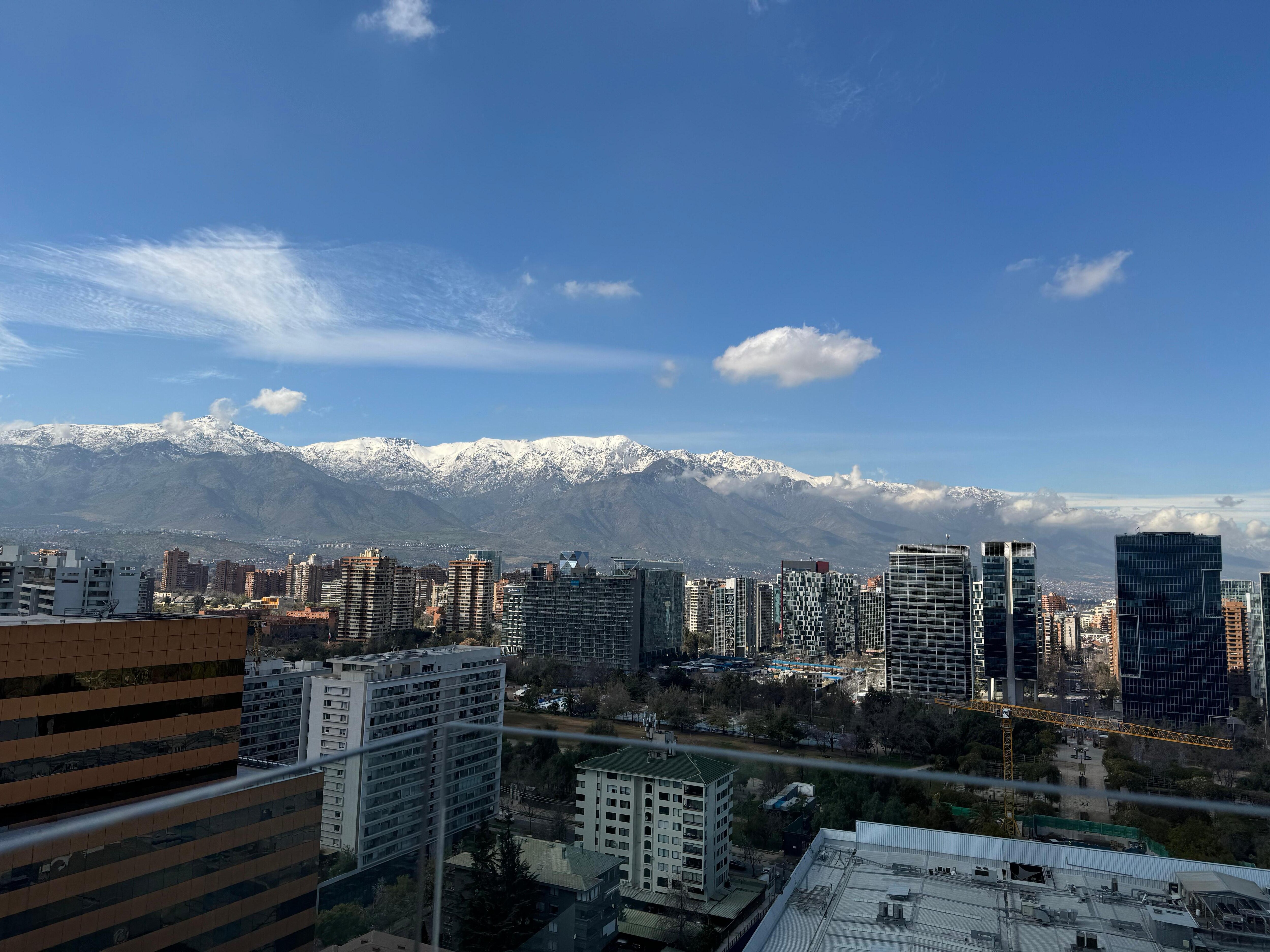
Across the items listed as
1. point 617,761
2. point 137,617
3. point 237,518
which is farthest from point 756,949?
point 237,518

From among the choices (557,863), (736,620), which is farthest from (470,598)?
(557,863)

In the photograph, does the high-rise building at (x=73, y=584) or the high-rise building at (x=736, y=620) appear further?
the high-rise building at (x=736, y=620)

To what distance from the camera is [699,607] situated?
147ft

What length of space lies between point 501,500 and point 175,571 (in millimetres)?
109367

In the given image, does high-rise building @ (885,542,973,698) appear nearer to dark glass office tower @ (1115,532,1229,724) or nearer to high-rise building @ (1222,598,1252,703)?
dark glass office tower @ (1115,532,1229,724)

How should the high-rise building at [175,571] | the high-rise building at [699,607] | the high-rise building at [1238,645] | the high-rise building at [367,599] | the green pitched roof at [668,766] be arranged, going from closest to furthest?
the green pitched roof at [668,766] < the high-rise building at [1238,645] < the high-rise building at [367,599] < the high-rise building at [175,571] < the high-rise building at [699,607]

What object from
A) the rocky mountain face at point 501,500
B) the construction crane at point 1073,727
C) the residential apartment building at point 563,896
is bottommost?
the construction crane at point 1073,727

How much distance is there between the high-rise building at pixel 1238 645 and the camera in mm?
24281

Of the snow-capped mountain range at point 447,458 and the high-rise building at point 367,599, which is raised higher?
the snow-capped mountain range at point 447,458

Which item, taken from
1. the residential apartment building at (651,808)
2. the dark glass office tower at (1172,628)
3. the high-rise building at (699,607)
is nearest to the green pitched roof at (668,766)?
the residential apartment building at (651,808)

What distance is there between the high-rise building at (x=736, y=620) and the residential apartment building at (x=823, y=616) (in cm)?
194

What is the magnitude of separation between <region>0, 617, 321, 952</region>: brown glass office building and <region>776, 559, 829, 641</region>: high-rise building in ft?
108

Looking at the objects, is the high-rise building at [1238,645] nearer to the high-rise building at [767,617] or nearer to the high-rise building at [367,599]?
the high-rise building at [767,617]

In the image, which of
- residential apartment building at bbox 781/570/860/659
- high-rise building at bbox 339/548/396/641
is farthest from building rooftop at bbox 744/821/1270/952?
residential apartment building at bbox 781/570/860/659
